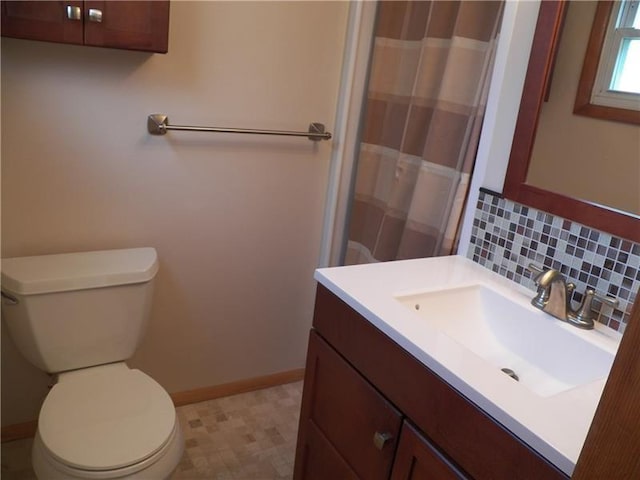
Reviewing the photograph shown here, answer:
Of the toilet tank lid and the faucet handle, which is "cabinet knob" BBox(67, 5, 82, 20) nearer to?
the toilet tank lid

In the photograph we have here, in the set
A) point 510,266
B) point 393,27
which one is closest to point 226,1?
point 393,27

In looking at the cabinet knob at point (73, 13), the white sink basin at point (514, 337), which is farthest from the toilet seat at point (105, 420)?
the cabinet knob at point (73, 13)

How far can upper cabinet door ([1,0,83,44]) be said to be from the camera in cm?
135

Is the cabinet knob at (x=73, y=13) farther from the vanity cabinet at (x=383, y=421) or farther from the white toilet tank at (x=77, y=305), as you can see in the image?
the vanity cabinet at (x=383, y=421)

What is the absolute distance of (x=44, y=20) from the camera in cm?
137

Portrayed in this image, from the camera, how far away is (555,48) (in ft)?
4.33

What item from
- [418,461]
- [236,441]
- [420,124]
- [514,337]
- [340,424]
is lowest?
[236,441]

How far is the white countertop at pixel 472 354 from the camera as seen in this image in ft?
2.85

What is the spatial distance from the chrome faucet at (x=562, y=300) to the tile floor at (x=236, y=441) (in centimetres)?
112

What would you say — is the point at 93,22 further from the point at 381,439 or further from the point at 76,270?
the point at 381,439

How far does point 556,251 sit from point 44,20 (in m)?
1.41

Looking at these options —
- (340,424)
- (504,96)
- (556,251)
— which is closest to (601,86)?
(504,96)

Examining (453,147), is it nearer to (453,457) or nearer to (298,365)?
(453,457)

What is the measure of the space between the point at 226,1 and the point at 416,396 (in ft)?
4.52
